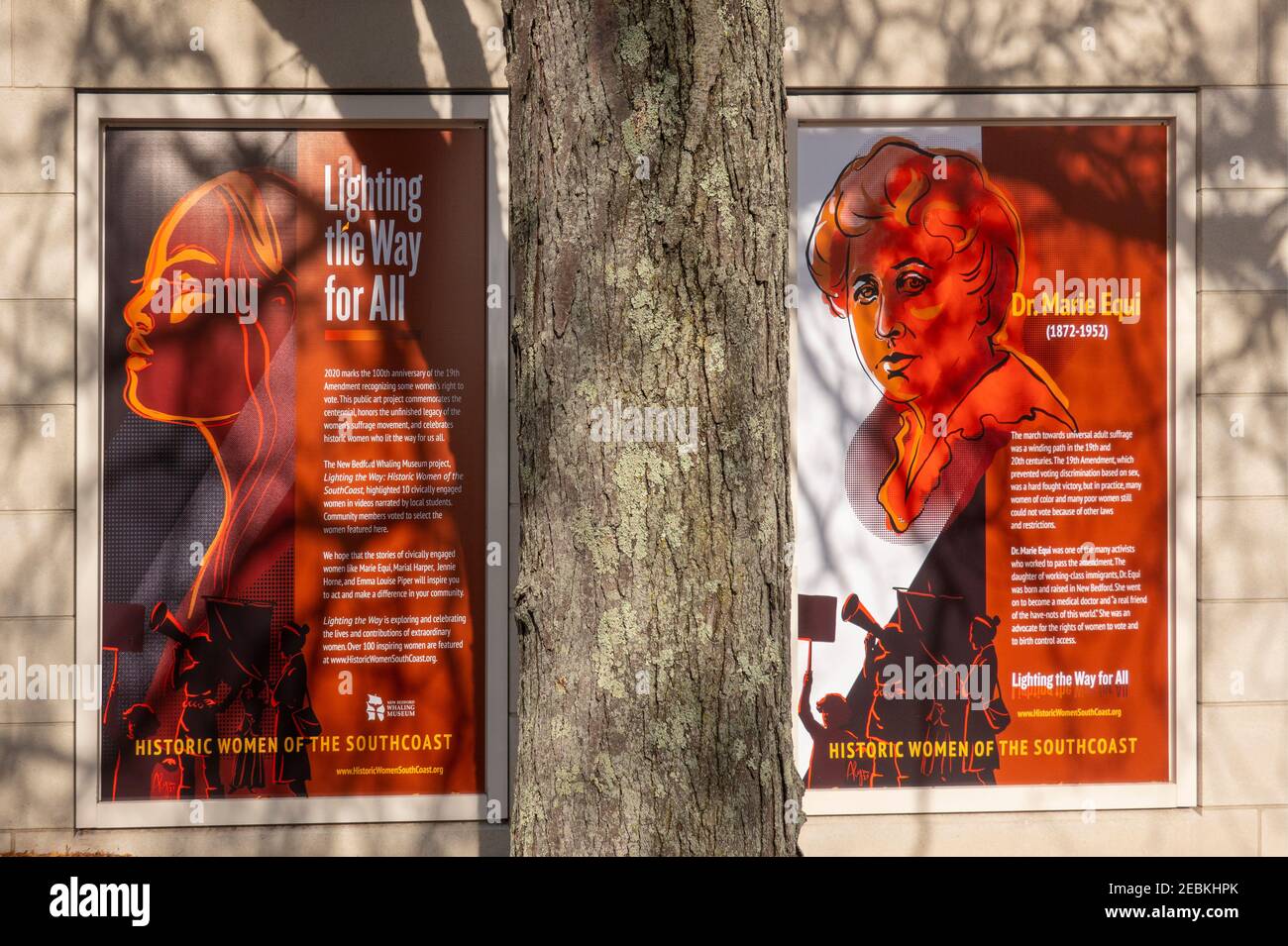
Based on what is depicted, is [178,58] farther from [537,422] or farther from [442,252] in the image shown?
[537,422]

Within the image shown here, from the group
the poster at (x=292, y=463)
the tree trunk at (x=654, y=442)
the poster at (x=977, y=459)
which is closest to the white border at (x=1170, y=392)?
the poster at (x=977, y=459)

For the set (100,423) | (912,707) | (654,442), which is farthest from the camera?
(912,707)

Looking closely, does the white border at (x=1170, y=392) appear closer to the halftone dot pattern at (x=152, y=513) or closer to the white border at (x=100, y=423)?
the white border at (x=100, y=423)

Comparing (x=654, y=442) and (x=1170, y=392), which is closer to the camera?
(x=654, y=442)

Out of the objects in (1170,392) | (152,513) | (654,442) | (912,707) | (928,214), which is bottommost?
(912,707)

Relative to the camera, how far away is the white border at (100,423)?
4832 mm

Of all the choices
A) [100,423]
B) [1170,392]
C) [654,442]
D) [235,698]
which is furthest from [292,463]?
[1170,392]

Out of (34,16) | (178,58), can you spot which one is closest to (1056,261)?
(178,58)

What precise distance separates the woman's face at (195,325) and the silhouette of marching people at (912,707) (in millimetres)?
3013

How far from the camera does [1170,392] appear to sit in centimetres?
507

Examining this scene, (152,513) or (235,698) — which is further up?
(152,513)

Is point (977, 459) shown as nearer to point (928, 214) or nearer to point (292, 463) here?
point (928, 214)

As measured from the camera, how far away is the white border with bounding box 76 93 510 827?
483 centimetres

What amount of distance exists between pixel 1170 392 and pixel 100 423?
505 cm
